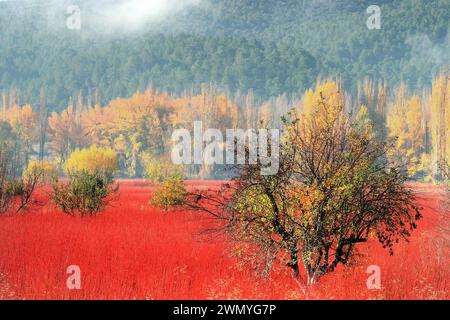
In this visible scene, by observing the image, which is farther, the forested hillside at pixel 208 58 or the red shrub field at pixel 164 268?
the forested hillside at pixel 208 58

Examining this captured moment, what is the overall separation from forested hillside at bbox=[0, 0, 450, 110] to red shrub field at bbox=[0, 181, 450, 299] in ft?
362

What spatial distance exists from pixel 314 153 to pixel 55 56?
15391 centimetres

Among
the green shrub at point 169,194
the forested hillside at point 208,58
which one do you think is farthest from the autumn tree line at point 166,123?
the forested hillside at point 208,58

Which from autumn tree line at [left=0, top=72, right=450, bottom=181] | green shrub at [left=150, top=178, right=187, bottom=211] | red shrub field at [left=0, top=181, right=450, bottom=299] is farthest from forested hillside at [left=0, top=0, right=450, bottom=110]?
red shrub field at [left=0, top=181, right=450, bottom=299]

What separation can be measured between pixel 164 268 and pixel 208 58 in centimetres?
14434

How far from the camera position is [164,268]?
1176 centimetres

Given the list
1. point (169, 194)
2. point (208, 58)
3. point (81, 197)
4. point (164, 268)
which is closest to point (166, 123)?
point (169, 194)

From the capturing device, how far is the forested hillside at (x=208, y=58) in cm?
14262

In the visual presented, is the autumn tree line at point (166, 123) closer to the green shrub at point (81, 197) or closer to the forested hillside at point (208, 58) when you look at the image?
the green shrub at point (81, 197)

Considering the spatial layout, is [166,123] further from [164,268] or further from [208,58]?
[208,58]

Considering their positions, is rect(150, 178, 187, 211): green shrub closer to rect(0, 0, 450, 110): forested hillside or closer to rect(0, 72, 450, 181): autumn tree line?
rect(0, 72, 450, 181): autumn tree line

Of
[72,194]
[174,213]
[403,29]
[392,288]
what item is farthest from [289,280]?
[403,29]

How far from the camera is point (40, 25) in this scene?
19225 centimetres

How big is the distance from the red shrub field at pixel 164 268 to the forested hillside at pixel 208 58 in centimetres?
11021
